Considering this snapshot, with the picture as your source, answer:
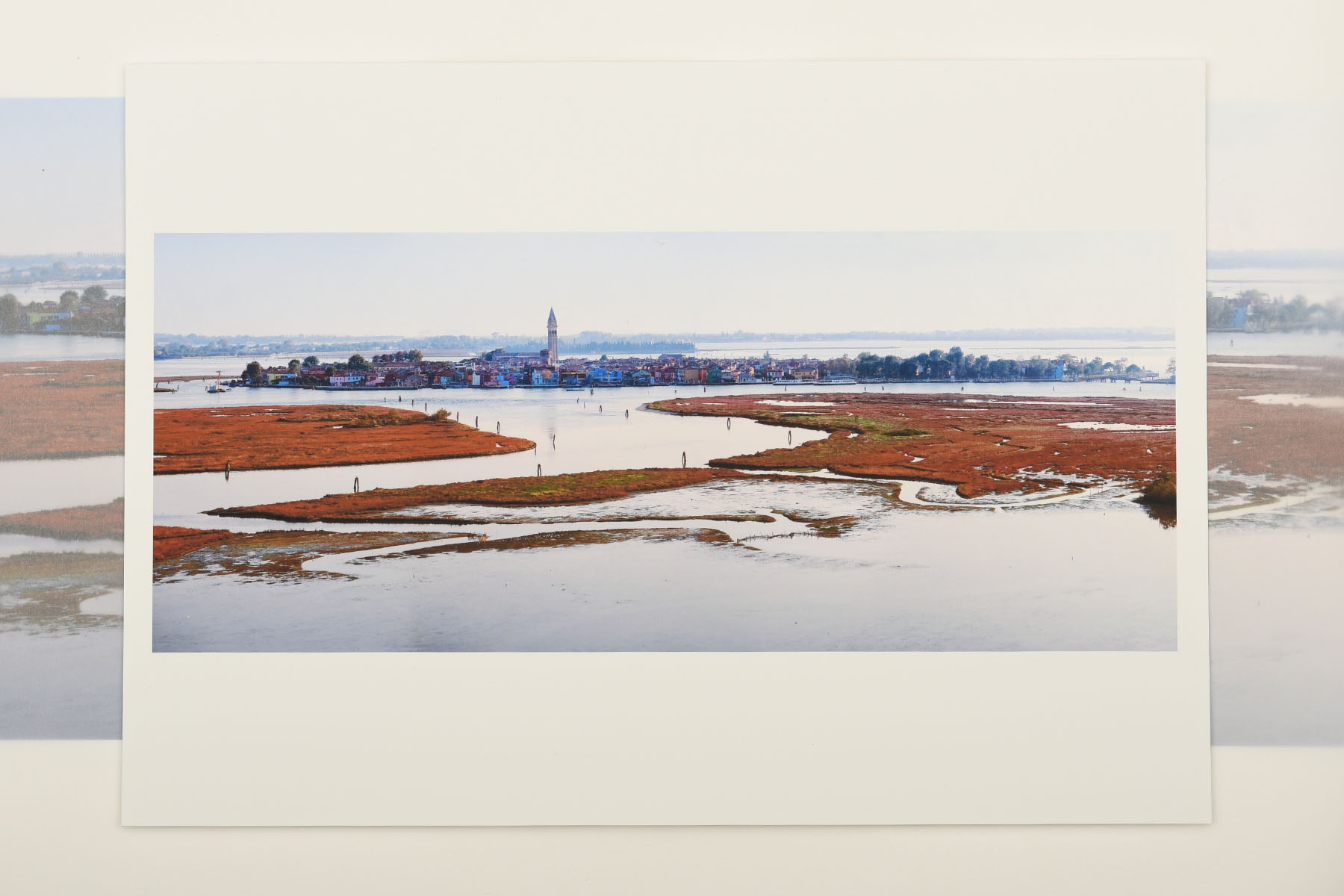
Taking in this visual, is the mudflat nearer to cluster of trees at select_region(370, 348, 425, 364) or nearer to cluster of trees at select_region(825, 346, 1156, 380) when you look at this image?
cluster of trees at select_region(370, 348, 425, 364)

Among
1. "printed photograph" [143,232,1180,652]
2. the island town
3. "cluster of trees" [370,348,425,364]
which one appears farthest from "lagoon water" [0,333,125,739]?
"cluster of trees" [370,348,425,364]

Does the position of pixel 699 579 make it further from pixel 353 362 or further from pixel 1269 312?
Result: pixel 1269 312

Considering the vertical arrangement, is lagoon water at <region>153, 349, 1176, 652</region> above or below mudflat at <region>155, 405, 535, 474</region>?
below

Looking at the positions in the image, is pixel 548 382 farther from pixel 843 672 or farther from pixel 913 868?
pixel 913 868

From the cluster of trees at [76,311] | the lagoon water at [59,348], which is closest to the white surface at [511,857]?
the lagoon water at [59,348]

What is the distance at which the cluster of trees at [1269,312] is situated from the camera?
331 cm

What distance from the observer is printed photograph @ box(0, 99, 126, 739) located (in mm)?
3254

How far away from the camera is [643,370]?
11.2ft

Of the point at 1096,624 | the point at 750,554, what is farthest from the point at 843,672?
the point at 1096,624

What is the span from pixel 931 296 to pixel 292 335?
2456 millimetres

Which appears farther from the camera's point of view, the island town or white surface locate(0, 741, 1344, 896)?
the island town

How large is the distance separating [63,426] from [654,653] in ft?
7.81

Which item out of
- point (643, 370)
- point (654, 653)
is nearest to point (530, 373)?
point (643, 370)

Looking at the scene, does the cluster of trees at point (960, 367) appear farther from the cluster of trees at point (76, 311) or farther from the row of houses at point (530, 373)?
the cluster of trees at point (76, 311)
